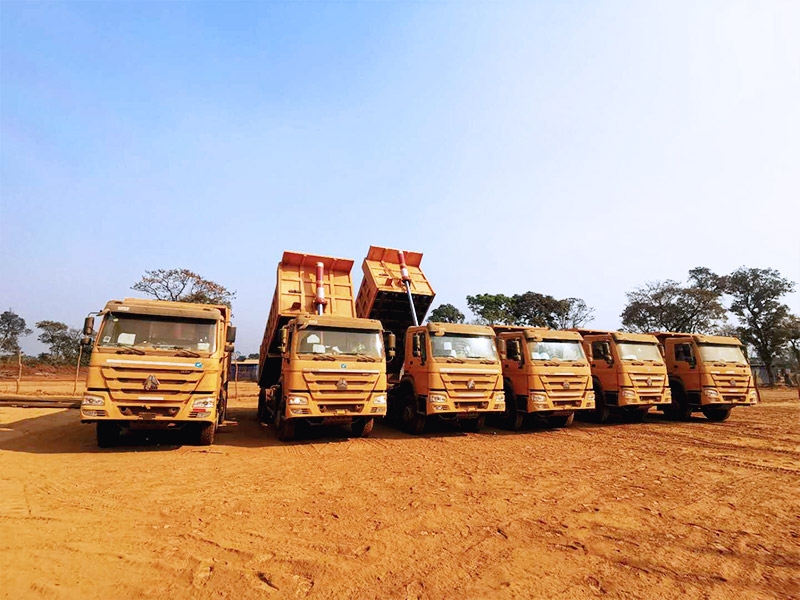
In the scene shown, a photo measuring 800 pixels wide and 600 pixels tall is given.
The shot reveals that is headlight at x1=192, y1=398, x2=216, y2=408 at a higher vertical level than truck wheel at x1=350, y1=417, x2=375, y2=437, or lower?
higher

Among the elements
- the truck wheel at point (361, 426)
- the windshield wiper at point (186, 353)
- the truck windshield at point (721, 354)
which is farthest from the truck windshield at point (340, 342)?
the truck windshield at point (721, 354)

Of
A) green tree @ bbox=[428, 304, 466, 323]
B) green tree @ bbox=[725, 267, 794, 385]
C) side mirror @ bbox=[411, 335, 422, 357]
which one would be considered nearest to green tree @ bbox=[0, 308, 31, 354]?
green tree @ bbox=[428, 304, 466, 323]

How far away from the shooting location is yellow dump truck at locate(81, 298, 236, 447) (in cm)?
737

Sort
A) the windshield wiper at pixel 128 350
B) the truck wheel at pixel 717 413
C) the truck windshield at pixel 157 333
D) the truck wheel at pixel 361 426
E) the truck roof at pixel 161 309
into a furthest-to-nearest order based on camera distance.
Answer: the truck wheel at pixel 717 413
the truck wheel at pixel 361 426
the truck roof at pixel 161 309
the truck windshield at pixel 157 333
the windshield wiper at pixel 128 350

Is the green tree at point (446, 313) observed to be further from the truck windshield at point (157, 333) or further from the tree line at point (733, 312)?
the truck windshield at point (157, 333)

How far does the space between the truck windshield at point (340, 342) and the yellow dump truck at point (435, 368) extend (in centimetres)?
140

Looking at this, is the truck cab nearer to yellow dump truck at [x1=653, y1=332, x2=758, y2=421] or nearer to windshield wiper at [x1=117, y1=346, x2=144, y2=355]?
windshield wiper at [x1=117, y1=346, x2=144, y2=355]

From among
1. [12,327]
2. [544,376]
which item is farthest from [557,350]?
[12,327]

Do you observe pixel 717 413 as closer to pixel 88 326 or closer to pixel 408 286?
pixel 408 286

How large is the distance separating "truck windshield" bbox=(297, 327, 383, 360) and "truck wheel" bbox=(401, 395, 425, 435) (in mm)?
2071

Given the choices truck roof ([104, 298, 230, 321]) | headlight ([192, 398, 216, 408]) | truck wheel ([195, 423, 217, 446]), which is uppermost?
truck roof ([104, 298, 230, 321])

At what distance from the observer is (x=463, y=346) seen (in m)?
10.4

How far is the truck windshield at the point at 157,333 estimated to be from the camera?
25.4 ft

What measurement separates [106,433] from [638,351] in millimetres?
13081
